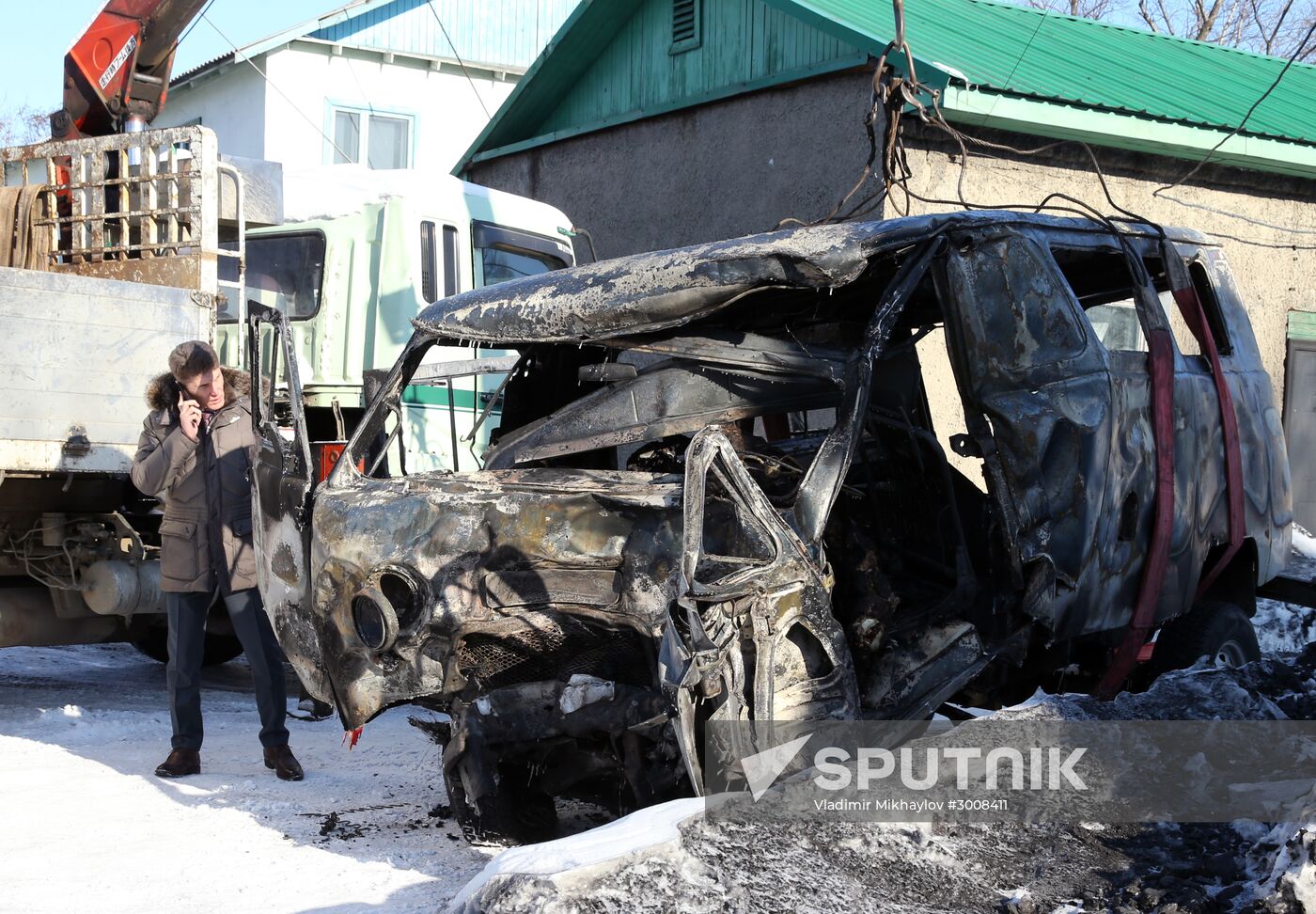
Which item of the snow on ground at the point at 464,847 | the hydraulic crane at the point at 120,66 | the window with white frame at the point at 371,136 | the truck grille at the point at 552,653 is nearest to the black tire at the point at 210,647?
the snow on ground at the point at 464,847

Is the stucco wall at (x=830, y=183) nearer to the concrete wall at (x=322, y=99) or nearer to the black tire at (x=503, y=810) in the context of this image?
the black tire at (x=503, y=810)

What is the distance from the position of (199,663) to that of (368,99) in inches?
656

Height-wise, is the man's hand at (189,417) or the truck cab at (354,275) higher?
the truck cab at (354,275)

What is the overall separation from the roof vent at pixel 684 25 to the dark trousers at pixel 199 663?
7767 mm

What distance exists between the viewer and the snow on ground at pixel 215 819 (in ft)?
13.1

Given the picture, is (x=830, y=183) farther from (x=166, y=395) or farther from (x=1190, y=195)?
(x=166, y=395)

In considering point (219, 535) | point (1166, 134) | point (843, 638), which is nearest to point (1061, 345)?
point (843, 638)

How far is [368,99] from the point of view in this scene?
20.7 m

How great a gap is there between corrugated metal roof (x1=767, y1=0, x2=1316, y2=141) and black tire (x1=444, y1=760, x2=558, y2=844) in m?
6.14

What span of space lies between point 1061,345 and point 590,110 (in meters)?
9.12

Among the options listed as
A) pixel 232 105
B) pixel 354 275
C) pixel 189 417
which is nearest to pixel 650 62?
pixel 354 275

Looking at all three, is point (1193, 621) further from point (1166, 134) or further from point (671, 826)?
point (1166, 134)

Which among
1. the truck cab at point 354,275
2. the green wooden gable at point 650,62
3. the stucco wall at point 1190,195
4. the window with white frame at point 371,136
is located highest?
the window with white frame at point 371,136

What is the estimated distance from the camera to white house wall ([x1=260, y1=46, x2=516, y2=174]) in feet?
65.5
